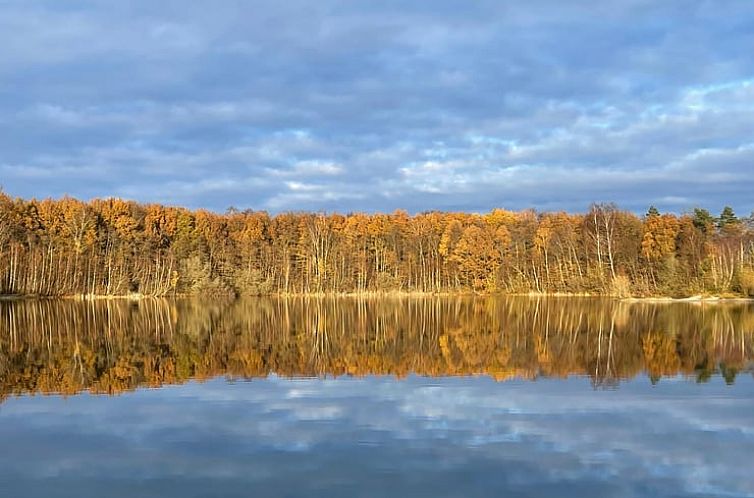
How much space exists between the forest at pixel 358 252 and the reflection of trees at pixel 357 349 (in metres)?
34.9

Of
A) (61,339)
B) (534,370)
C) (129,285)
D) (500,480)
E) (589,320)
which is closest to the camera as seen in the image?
(500,480)

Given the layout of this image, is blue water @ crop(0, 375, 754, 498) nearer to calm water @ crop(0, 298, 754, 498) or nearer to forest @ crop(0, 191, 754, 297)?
calm water @ crop(0, 298, 754, 498)

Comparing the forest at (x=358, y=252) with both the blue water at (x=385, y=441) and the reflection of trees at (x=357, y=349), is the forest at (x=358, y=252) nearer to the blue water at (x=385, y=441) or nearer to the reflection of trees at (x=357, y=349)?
A: the reflection of trees at (x=357, y=349)

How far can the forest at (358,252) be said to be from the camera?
69188mm

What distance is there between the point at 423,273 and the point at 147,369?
6624 cm

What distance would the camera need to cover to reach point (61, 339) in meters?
27.5

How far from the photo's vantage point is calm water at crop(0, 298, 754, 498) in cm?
923

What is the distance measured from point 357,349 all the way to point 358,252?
203 ft

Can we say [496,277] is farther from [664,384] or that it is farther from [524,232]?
[664,384]

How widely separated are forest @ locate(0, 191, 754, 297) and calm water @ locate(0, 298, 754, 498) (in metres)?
48.7

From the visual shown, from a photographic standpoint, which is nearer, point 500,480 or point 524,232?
point 500,480

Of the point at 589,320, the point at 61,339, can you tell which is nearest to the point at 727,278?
the point at 589,320

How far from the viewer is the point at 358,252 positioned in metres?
85.8

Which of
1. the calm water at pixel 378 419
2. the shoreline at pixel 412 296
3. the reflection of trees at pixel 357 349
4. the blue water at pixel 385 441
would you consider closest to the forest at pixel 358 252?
the shoreline at pixel 412 296
